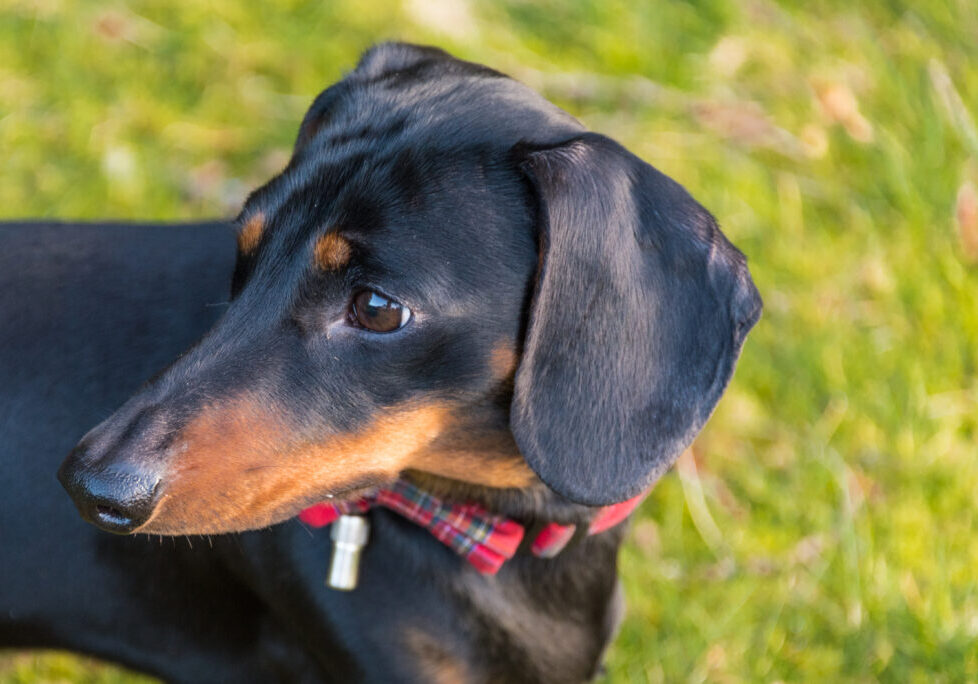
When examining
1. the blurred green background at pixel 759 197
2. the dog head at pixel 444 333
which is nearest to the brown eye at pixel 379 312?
the dog head at pixel 444 333

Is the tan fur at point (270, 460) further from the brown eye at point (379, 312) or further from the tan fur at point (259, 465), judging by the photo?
the brown eye at point (379, 312)

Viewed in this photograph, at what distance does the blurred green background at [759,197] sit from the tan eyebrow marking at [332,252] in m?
1.71

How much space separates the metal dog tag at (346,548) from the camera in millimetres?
2254

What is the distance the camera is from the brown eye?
198 cm

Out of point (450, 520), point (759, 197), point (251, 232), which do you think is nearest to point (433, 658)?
point (450, 520)

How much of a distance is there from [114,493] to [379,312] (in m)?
0.54

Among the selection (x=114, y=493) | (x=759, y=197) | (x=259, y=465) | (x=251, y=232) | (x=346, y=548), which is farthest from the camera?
(x=759, y=197)

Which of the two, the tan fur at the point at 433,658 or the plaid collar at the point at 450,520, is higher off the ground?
the plaid collar at the point at 450,520

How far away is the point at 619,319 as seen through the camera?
1979 mm

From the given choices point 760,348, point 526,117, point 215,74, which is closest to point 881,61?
point 760,348

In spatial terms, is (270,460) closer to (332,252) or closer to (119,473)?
(119,473)

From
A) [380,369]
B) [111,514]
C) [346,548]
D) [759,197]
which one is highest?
[380,369]

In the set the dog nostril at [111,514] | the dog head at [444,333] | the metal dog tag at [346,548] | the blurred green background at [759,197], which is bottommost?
the blurred green background at [759,197]

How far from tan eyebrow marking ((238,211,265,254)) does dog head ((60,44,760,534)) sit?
2 centimetres
